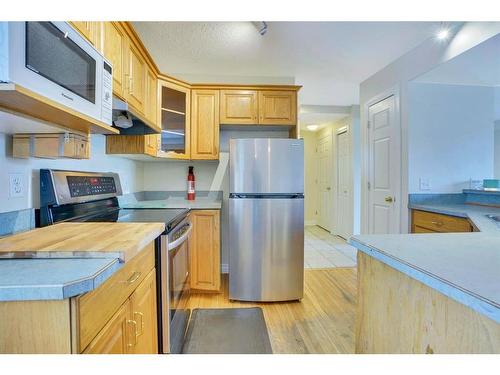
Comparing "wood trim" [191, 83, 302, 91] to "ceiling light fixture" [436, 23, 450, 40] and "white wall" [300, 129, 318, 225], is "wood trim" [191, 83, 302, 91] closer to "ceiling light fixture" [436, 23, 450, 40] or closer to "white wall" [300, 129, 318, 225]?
"ceiling light fixture" [436, 23, 450, 40]

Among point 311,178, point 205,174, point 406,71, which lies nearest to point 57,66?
point 205,174

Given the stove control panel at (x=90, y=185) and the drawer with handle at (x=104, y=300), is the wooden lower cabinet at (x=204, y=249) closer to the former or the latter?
the stove control panel at (x=90, y=185)

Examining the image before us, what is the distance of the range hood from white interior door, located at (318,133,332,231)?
415 cm

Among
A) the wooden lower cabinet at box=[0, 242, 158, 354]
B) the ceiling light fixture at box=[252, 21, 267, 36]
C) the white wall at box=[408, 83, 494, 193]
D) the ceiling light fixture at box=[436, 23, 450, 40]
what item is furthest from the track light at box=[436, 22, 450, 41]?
the wooden lower cabinet at box=[0, 242, 158, 354]

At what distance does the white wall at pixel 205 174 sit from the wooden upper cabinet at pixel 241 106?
1.22 ft

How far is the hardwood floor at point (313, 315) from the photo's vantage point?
5.63 feet

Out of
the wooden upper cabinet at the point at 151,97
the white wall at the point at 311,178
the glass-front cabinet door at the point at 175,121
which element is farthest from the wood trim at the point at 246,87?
the white wall at the point at 311,178

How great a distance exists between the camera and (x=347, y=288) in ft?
8.50

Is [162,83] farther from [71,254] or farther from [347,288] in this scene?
[347,288]

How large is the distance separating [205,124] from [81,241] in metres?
1.92

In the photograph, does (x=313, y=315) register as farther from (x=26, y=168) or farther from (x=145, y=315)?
(x=26, y=168)

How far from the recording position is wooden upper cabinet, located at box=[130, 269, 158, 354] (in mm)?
1013

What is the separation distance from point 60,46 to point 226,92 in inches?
73.2
